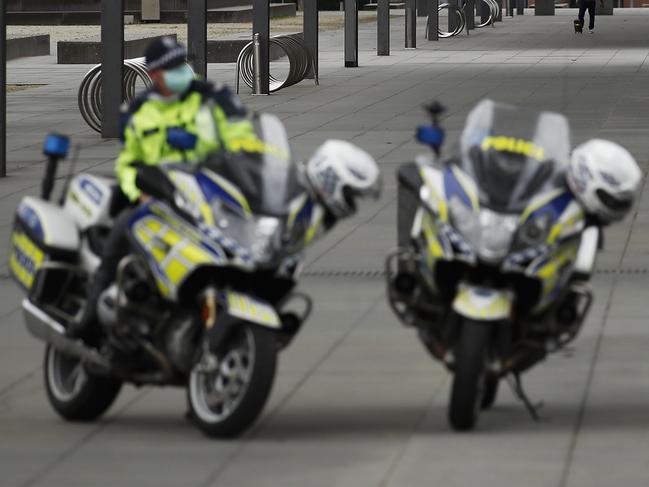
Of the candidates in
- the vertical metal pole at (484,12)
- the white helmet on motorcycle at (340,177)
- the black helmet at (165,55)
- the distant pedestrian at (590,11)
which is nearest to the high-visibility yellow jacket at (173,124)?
the black helmet at (165,55)

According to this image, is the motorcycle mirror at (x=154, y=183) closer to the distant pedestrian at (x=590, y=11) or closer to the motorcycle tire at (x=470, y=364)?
the motorcycle tire at (x=470, y=364)

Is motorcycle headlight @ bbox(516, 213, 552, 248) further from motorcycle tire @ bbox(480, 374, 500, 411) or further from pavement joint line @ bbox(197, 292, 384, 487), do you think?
pavement joint line @ bbox(197, 292, 384, 487)

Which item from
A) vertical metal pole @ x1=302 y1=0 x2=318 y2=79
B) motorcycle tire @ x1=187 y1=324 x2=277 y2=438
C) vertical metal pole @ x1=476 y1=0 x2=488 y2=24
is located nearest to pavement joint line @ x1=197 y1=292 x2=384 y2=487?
motorcycle tire @ x1=187 y1=324 x2=277 y2=438

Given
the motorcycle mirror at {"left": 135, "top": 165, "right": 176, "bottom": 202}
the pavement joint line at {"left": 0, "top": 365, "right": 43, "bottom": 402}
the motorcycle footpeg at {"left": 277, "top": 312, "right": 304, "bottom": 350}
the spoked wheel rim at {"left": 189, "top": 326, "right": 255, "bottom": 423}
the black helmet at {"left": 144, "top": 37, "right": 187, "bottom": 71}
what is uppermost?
the black helmet at {"left": 144, "top": 37, "right": 187, "bottom": 71}

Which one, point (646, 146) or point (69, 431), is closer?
point (69, 431)

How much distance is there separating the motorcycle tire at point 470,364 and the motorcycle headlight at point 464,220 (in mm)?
315

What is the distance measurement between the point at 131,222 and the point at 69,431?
0.87m

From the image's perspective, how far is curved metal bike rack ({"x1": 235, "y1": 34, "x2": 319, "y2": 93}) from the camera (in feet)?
105

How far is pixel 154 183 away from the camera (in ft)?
24.2

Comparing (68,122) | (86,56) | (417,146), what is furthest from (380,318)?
(86,56)

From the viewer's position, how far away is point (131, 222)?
7453 millimetres

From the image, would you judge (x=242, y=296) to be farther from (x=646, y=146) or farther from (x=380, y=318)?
(x=646, y=146)

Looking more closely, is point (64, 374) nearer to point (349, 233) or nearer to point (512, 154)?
point (512, 154)

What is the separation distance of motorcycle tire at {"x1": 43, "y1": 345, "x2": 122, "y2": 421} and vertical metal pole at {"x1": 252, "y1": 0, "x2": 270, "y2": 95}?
868 inches
